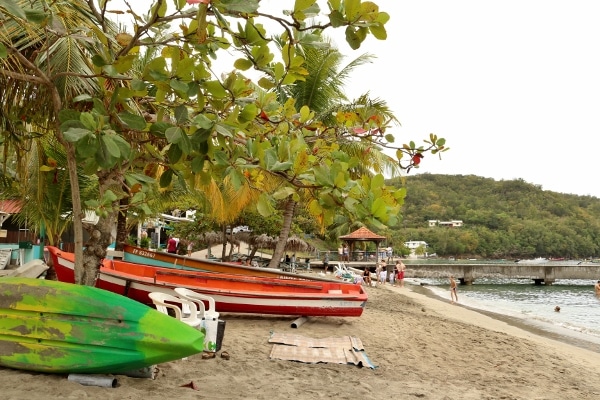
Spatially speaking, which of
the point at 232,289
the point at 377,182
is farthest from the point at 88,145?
the point at 232,289

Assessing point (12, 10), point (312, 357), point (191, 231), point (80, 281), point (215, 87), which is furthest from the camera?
point (191, 231)

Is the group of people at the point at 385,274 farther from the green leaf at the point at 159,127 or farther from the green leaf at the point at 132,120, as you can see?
the green leaf at the point at 132,120

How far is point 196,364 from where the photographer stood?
469cm

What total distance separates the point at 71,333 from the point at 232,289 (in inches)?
182

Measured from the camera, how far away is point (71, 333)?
336cm

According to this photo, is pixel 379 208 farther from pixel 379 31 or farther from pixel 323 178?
pixel 379 31

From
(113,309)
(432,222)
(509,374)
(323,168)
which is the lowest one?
(509,374)

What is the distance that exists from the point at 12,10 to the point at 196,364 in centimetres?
361

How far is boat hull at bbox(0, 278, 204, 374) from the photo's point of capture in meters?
3.36

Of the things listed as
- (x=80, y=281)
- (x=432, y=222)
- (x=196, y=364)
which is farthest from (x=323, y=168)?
(x=432, y=222)

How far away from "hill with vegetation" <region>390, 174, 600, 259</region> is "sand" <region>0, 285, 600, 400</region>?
70.3 metres

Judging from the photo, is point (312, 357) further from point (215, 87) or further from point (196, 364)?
point (215, 87)

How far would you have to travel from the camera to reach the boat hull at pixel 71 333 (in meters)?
3.36

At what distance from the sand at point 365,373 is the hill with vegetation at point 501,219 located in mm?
70332
